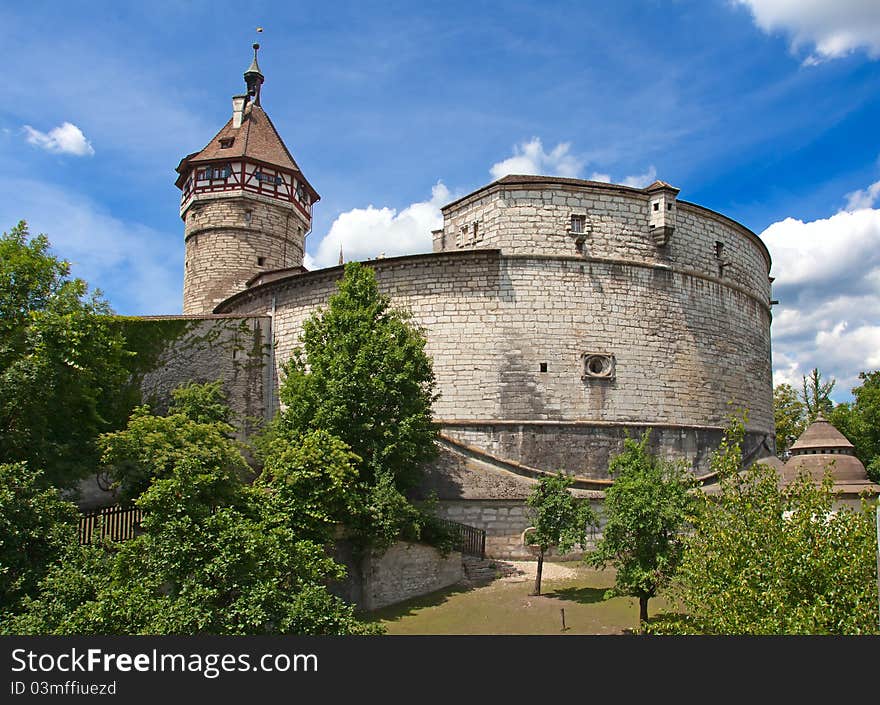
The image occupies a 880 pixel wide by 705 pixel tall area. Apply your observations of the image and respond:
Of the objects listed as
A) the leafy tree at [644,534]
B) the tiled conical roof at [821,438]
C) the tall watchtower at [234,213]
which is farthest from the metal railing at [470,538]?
the tall watchtower at [234,213]

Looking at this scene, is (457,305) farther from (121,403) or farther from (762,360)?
(762,360)

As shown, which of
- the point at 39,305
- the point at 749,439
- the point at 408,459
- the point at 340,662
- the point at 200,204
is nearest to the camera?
the point at 340,662

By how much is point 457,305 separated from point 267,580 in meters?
13.0

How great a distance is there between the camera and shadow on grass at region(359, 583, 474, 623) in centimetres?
1516

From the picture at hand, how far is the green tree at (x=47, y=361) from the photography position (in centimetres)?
1286

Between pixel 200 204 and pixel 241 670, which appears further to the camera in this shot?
pixel 200 204

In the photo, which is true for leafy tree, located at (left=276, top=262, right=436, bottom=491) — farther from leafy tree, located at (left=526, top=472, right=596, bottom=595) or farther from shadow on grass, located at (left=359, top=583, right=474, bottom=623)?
leafy tree, located at (left=526, top=472, right=596, bottom=595)

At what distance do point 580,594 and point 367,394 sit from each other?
22.4 feet

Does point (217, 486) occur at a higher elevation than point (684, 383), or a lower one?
lower

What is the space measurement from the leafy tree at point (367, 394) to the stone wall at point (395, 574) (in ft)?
5.38

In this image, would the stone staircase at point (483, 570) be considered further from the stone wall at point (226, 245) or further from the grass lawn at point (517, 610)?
the stone wall at point (226, 245)

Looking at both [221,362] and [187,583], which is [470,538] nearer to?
[187,583]

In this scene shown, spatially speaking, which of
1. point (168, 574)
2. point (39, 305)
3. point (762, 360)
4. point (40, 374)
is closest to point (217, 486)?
point (168, 574)

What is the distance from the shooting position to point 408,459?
17188 millimetres
